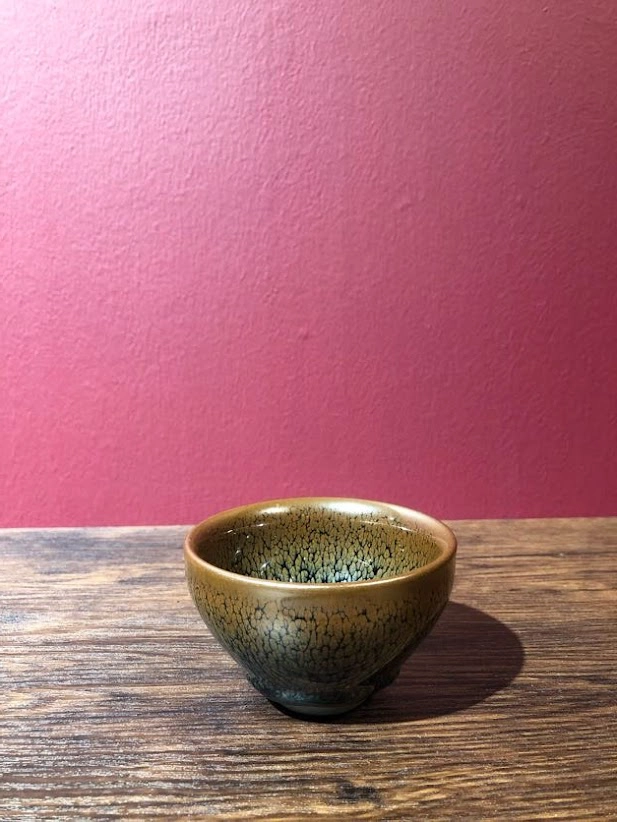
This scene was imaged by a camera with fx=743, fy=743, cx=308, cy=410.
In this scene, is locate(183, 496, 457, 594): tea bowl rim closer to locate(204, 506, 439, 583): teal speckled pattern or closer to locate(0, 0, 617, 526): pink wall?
locate(204, 506, 439, 583): teal speckled pattern

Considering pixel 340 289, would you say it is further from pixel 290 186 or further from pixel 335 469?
pixel 335 469

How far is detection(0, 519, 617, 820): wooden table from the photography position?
0.38 meters

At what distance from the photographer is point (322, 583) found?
49 cm

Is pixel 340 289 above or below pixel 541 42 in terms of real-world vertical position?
below

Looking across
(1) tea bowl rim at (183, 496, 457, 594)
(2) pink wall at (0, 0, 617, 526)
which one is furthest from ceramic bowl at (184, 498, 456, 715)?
(2) pink wall at (0, 0, 617, 526)

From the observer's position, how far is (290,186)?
115 cm

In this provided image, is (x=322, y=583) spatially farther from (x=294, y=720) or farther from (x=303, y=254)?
(x=303, y=254)

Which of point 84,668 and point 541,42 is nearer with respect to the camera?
point 84,668

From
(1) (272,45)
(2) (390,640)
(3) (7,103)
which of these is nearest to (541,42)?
(1) (272,45)

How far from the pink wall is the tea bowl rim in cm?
62

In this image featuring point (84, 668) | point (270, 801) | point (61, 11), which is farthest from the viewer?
point (61, 11)

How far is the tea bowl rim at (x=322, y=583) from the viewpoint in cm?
41

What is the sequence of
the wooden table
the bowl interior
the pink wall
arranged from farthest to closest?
the pink wall, the bowl interior, the wooden table

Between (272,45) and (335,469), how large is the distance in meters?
0.66
